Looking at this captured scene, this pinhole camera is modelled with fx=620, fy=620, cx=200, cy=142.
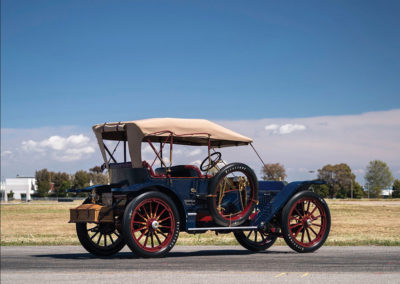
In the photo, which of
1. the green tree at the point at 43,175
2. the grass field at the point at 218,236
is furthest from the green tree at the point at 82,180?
the grass field at the point at 218,236

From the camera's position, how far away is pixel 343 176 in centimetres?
14975

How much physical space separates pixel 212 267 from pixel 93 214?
2.88 m

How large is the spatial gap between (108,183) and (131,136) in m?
1.63

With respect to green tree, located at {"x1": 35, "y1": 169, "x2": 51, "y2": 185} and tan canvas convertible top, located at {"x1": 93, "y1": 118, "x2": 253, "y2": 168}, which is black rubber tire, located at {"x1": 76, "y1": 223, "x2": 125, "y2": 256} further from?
green tree, located at {"x1": 35, "y1": 169, "x2": 51, "y2": 185}

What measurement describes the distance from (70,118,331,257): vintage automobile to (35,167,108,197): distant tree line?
129m

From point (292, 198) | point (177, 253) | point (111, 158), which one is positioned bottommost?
point (177, 253)

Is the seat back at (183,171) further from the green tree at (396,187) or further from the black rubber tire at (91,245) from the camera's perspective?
the green tree at (396,187)

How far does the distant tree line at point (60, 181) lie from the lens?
156 m

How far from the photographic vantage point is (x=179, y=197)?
11812 millimetres

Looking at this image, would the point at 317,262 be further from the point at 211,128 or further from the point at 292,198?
the point at 211,128

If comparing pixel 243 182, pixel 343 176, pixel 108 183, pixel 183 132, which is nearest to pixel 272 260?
pixel 243 182

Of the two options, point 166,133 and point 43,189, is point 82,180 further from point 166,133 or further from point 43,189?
point 166,133

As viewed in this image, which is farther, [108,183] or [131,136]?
[108,183]

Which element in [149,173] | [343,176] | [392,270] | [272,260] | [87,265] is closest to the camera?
[392,270]
